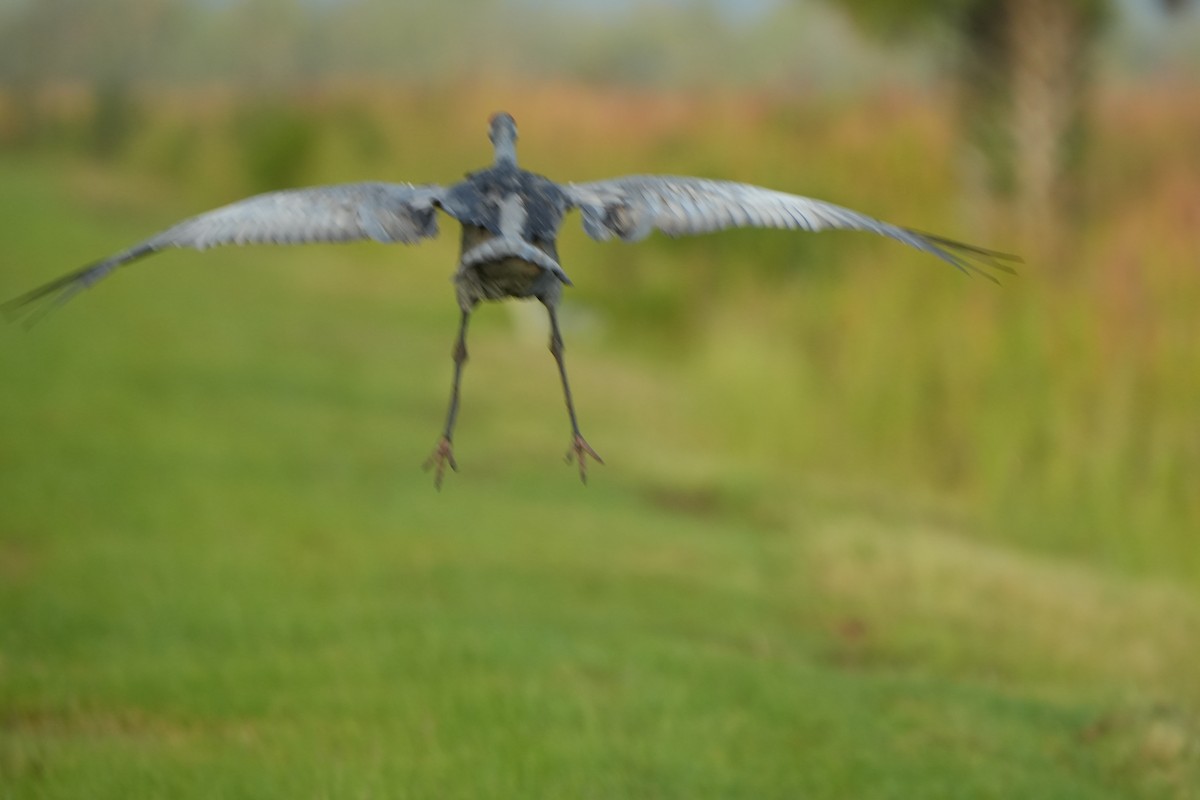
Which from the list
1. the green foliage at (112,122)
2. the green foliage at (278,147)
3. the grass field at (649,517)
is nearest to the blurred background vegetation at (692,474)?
the grass field at (649,517)

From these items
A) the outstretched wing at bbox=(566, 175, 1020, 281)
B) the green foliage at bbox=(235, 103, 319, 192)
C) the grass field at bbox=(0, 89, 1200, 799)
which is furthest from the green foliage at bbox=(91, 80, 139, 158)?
the outstretched wing at bbox=(566, 175, 1020, 281)

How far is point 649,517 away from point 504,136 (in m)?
8.16

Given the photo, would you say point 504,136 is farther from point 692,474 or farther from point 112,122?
point 112,122

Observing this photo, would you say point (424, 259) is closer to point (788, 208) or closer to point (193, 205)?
point (193, 205)

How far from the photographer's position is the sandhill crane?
4.43 meters

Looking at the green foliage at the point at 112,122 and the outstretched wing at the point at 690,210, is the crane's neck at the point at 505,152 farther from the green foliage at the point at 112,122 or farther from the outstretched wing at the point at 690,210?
the green foliage at the point at 112,122

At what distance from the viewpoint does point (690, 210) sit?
15.6 ft

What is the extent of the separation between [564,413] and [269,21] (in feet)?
92.0

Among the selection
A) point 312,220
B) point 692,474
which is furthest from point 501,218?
point 692,474

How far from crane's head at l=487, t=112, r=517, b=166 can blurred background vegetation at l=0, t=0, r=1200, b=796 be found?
2.61m

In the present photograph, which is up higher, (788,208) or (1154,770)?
(788,208)

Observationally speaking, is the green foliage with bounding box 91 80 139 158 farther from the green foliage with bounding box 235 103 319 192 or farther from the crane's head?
the crane's head

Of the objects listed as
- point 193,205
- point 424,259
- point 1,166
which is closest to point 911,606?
point 424,259

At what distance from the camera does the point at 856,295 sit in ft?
55.8
